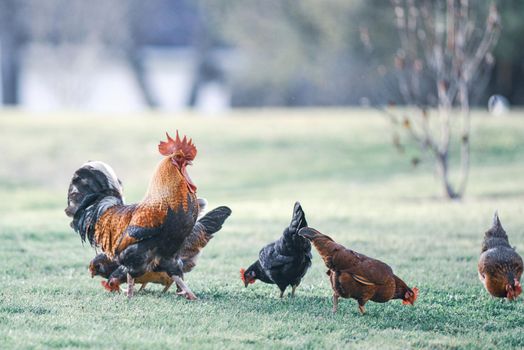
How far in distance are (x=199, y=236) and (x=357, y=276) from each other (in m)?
1.79

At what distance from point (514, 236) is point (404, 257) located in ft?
7.27

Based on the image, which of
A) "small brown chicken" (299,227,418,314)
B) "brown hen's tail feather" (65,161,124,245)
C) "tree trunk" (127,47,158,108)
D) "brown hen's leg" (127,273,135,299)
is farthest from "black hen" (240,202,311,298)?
"tree trunk" (127,47,158,108)

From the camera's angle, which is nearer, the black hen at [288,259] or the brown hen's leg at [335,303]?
the brown hen's leg at [335,303]

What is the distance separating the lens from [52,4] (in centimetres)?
3950

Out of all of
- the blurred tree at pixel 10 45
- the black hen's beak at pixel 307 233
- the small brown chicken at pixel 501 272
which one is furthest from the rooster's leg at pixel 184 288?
the blurred tree at pixel 10 45

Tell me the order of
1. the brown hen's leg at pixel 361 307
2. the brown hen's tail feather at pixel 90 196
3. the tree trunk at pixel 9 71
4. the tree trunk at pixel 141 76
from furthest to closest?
1. the tree trunk at pixel 141 76
2. the tree trunk at pixel 9 71
3. the brown hen's tail feather at pixel 90 196
4. the brown hen's leg at pixel 361 307

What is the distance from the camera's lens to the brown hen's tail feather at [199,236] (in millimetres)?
8680

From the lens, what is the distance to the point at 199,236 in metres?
8.78

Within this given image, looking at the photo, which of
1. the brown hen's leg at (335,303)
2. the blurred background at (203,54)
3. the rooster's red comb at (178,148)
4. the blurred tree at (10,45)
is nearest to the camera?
the brown hen's leg at (335,303)

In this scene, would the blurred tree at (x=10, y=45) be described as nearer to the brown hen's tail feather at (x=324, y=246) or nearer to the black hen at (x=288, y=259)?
the black hen at (x=288, y=259)

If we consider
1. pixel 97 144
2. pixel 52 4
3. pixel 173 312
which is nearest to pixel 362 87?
pixel 52 4

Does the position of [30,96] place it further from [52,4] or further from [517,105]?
[517,105]

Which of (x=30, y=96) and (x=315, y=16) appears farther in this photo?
(x=30, y=96)

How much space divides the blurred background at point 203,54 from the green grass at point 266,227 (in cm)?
606
